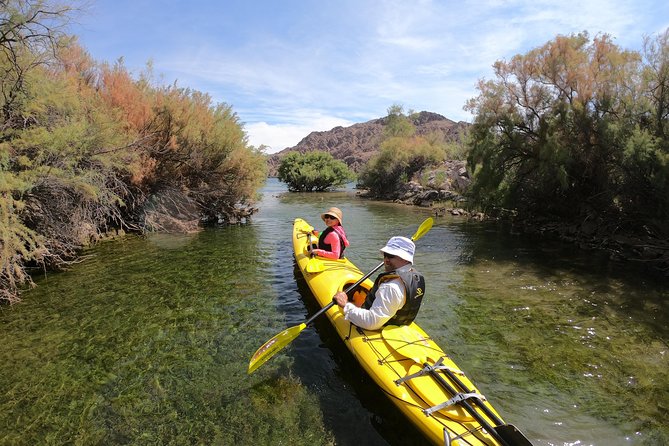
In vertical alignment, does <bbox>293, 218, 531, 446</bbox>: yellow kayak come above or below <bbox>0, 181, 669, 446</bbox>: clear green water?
above

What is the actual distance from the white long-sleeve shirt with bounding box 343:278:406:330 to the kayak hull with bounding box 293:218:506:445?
5.6 inches

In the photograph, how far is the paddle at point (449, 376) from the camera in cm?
293

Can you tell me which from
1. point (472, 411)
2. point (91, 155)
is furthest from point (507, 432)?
point (91, 155)

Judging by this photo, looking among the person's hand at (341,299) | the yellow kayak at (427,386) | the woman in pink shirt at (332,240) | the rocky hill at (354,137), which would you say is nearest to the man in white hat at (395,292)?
the yellow kayak at (427,386)

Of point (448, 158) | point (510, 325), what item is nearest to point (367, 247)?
point (510, 325)

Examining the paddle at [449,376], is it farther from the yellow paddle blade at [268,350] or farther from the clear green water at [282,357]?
the yellow paddle blade at [268,350]

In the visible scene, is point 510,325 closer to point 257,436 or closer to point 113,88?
point 257,436

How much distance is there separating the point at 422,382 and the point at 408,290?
3.20ft

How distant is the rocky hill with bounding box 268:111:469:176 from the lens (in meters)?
143

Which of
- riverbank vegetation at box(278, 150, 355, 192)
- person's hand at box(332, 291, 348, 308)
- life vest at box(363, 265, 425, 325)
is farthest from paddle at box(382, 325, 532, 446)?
riverbank vegetation at box(278, 150, 355, 192)

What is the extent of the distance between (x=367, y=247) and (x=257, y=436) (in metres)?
9.06

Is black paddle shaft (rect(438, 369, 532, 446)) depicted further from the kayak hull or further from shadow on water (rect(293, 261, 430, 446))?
shadow on water (rect(293, 261, 430, 446))

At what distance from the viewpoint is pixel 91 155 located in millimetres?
8984

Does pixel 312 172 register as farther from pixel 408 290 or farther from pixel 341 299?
pixel 408 290
